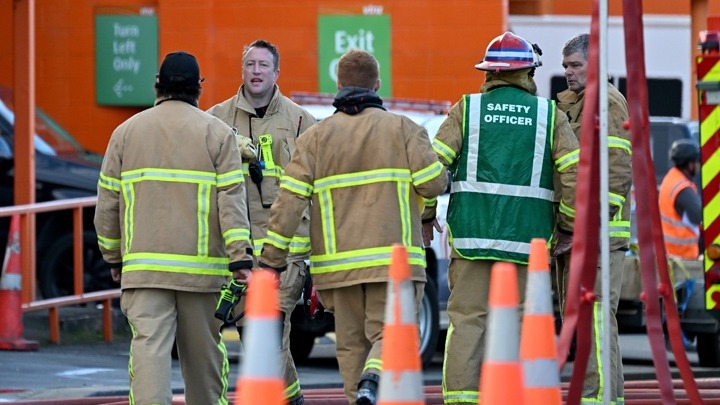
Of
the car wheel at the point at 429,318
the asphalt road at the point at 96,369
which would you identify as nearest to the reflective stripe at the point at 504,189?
the asphalt road at the point at 96,369

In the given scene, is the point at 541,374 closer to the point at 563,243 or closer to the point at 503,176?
the point at 503,176

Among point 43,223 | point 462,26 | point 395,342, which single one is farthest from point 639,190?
point 462,26

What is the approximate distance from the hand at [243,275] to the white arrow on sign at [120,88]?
1198cm

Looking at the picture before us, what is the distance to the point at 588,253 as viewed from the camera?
6352mm

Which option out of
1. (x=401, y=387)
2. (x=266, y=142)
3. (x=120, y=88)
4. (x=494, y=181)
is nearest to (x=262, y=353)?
(x=401, y=387)

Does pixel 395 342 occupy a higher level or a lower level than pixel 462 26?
lower

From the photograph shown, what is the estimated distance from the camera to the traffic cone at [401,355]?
18.6ft

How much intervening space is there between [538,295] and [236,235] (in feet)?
6.47

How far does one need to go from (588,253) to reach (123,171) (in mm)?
2344

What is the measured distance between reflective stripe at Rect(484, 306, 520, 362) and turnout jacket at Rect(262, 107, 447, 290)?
2.07m

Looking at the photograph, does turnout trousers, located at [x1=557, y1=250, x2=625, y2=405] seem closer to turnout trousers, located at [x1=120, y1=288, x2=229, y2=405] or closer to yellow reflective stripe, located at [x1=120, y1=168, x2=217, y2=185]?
turnout trousers, located at [x1=120, y1=288, x2=229, y2=405]

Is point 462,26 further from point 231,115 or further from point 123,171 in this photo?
point 123,171

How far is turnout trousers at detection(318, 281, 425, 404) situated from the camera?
7566mm

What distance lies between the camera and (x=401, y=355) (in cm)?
570
